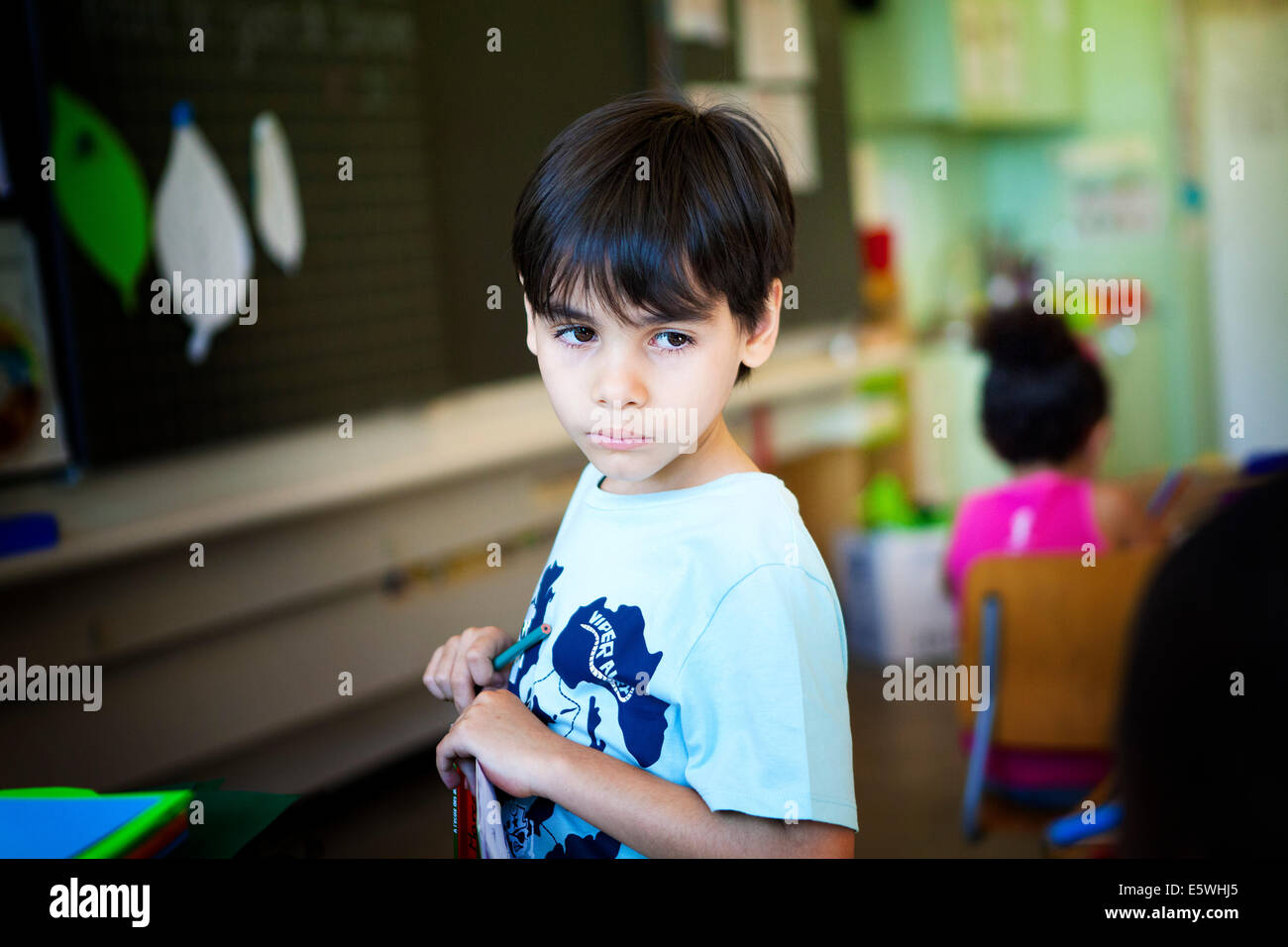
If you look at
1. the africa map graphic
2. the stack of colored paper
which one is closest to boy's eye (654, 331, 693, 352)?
the africa map graphic

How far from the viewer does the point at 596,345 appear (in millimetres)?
642

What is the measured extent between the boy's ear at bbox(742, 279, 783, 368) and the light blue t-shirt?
2.7 inches

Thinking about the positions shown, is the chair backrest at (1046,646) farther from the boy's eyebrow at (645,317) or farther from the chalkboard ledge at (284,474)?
the chalkboard ledge at (284,474)

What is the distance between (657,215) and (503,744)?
0.29m

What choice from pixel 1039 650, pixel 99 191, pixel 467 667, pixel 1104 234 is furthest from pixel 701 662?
pixel 1104 234

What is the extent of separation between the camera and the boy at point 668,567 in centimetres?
61

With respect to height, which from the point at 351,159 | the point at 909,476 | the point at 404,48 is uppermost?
the point at 404,48

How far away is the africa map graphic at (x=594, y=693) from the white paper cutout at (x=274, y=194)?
5.02 ft

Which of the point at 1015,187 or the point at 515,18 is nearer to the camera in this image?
the point at 515,18

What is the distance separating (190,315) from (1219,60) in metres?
3.72

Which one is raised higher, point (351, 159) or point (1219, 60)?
point (1219, 60)

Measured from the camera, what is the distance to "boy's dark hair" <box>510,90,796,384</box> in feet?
2.08

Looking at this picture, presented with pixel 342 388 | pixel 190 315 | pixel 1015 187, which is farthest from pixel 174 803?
pixel 1015 187
